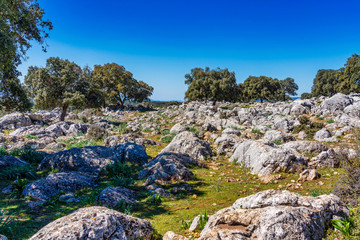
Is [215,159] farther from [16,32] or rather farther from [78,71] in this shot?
[78,71]

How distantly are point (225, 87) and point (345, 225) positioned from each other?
5288cm

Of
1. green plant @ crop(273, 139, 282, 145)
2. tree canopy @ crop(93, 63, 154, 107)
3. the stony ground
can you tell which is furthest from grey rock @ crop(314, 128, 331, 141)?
tree canopy @ crop(93, 63, 154, 107)

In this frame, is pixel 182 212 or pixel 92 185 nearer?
pixel 182 212

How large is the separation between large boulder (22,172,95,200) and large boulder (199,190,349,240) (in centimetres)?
597

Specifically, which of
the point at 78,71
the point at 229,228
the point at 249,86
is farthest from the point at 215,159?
the point at 249,86

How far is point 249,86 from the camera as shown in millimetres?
67438

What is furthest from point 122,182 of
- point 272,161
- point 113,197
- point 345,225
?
point 272,161

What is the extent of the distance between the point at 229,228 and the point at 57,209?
532cm

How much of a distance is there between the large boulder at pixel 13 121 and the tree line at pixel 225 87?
4275cm

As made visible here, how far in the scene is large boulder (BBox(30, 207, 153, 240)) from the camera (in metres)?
3.16

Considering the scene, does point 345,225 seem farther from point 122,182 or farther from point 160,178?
point 122,182

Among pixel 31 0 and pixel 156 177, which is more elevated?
pixel 31 0

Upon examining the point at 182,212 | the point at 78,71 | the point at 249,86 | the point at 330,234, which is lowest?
the point at 182,212

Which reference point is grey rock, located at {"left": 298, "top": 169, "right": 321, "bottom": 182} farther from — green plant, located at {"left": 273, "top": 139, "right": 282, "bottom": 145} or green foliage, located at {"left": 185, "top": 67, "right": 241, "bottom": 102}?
green foliage, located at {"left": 185, "top": 67, "right": 241, "bottom": 102}
